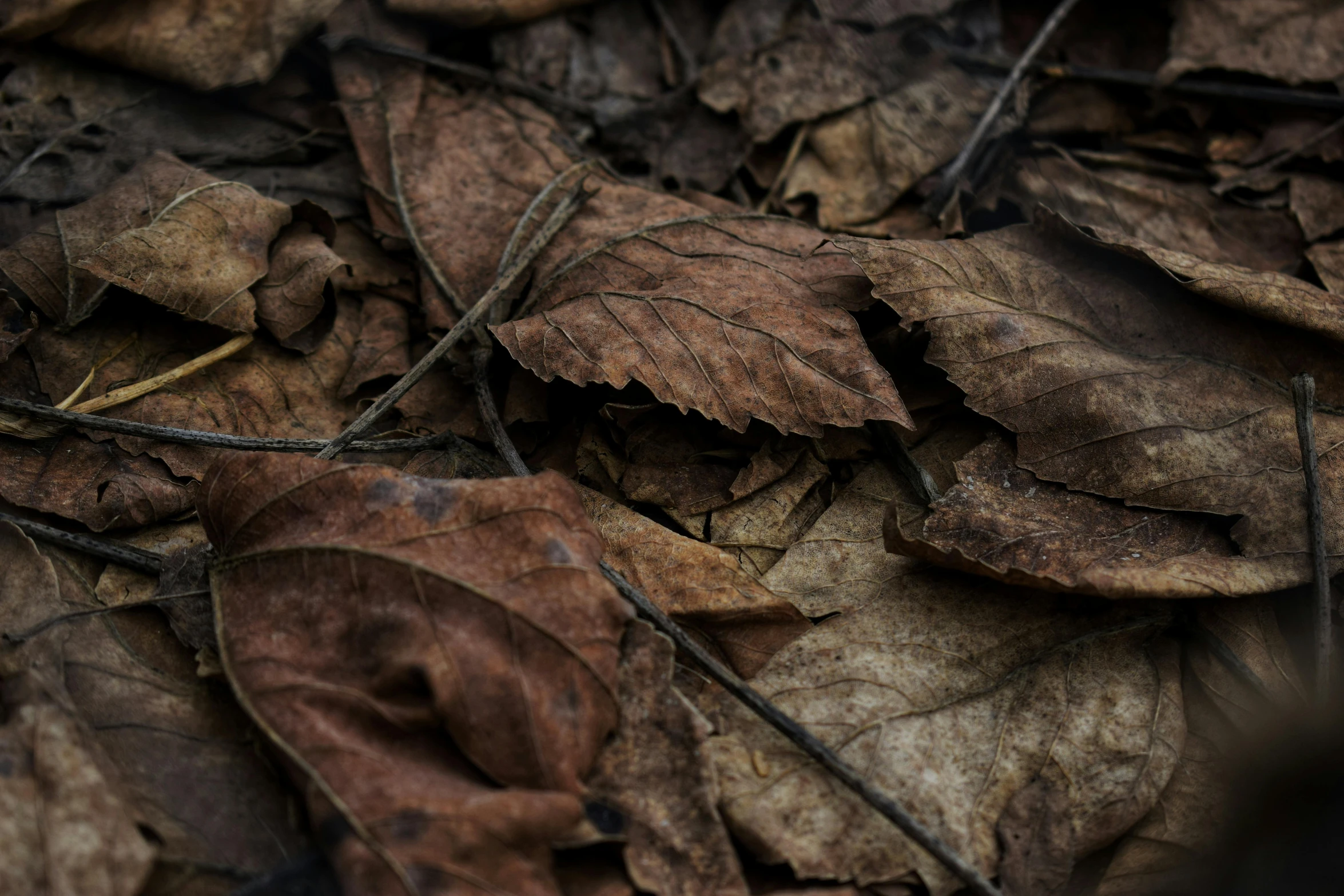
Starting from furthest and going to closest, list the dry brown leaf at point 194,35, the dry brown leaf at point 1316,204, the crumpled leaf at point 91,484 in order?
the dry brown leaf at point 1316,204
the dry brown leaf at point 194,35
the crumpled leaf at point 91,484

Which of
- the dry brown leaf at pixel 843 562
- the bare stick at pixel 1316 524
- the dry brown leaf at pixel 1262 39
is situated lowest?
the dry brown leaf at pixel 843 562

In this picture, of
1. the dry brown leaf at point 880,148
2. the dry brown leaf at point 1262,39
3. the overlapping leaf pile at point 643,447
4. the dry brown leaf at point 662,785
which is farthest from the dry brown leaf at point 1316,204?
the dry brown leaf at point 662,785

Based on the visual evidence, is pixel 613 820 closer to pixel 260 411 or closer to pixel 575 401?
pixel 575 401

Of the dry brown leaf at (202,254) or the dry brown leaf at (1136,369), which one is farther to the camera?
the dry brown leaf at (202,254)

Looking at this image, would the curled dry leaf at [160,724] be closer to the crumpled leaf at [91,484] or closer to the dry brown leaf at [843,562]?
the crumpled leaf at [91,484]

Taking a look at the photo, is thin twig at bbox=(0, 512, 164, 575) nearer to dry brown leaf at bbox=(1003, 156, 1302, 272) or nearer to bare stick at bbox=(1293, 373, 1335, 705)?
bare stick at bbox=(1293, 373, 1335, 705)

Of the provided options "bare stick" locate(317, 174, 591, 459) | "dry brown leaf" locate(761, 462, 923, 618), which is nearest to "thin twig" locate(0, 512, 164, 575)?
"bare stick" locate(317, 174, 591, 459)
